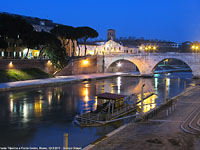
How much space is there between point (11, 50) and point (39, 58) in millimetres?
6486

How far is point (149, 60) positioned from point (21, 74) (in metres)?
30.7

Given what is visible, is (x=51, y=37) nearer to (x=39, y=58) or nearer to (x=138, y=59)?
(x=39, y=58)

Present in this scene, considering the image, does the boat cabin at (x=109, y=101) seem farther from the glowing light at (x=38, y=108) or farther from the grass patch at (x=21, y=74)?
the grass patch at (x=21, y=74)

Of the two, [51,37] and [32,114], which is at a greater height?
[51,37]

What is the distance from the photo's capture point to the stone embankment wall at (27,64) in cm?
4627

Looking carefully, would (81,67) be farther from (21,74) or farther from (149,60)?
(21,74)

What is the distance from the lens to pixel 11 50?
184 feet

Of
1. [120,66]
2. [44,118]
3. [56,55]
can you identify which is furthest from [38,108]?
[120,66]

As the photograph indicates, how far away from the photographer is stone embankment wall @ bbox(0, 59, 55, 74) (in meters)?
46.3

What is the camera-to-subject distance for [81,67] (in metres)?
64.1

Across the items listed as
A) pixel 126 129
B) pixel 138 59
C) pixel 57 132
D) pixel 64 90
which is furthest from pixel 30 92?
pixel 138 59

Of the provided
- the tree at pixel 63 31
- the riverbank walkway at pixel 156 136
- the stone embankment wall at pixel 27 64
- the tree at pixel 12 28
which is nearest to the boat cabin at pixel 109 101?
the riverbank walkway at pixel 156 136

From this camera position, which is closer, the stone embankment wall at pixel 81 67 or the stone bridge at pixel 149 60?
the stone bridge at pixel 149 60

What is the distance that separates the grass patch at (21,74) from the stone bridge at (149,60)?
22179 mm
